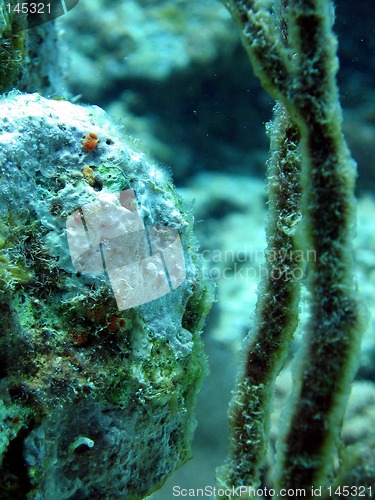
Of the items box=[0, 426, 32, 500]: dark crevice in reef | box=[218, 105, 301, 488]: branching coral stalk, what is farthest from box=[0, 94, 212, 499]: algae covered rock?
box=[218, 105, 301, 488]: branching coral stalk

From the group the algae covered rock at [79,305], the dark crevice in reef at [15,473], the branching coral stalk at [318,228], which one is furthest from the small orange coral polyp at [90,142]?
the dark crevice in reef at [15,473]

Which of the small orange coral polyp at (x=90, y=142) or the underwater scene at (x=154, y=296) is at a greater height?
the small orange coral polyp at (x=90, y=142)

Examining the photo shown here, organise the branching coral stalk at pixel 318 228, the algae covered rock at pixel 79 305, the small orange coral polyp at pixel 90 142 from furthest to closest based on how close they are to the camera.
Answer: the small orange coral polyp at pixel 90 142
the algae covered rock at pixel 79 305
the branching coral stalk at pixel 318 228

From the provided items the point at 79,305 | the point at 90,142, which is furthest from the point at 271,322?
the point at 90,142

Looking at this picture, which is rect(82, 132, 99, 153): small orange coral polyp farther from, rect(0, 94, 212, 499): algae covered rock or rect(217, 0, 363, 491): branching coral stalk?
rect(217, 0, 363, 491): branching coral stalk

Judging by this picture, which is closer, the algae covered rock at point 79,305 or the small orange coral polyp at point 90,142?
the algae covered rock at point 79,305

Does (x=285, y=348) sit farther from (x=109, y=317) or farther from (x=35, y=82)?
(x=35, y=82)

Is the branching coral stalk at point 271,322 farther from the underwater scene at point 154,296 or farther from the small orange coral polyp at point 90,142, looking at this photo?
the small orange coral polyp at point 90,142
